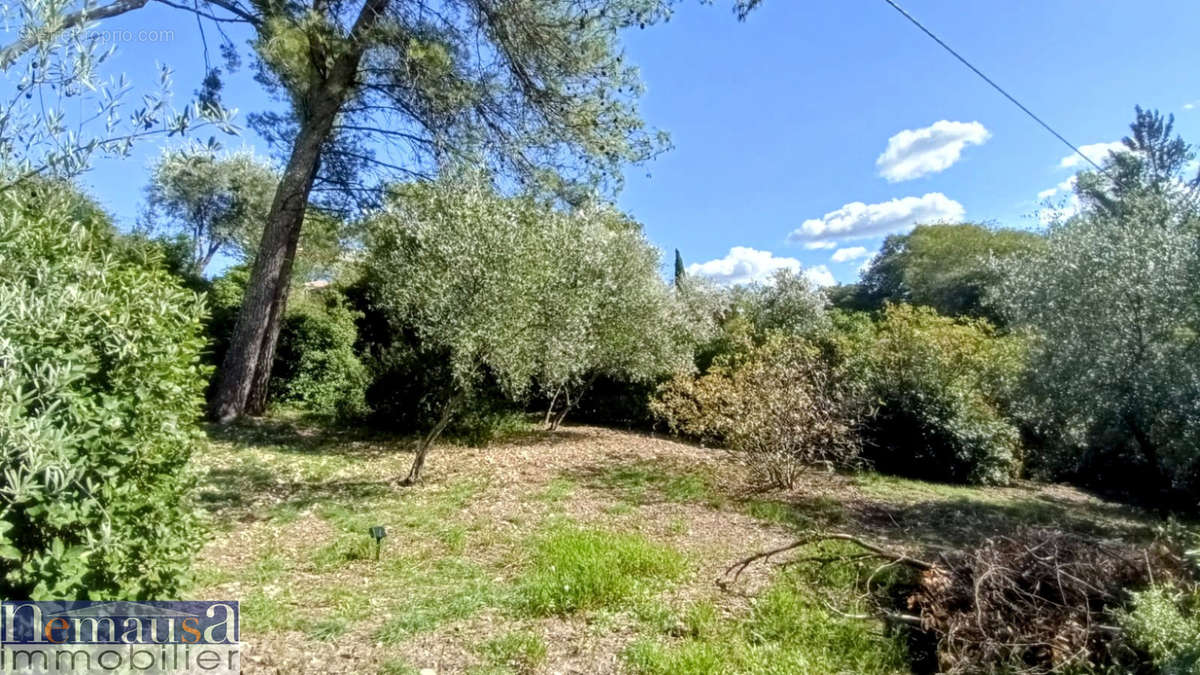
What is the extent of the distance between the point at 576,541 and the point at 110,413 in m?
3.49

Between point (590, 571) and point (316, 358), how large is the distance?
959 centimetres

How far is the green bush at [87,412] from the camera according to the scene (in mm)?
2078

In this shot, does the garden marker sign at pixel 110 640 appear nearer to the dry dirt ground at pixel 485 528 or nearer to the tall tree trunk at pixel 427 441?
the dry dirt ground at pixel 485 528

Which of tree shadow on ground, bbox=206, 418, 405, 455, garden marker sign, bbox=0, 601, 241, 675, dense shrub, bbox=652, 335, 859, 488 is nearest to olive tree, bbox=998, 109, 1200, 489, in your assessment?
dense shrub, bbox=652, 335, 859, 488

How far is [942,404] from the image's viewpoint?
10.2 m

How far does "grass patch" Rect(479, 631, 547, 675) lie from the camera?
343cm

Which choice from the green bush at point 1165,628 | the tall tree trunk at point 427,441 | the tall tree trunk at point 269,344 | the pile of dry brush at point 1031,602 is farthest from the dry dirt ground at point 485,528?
the green bush at point 1165,628

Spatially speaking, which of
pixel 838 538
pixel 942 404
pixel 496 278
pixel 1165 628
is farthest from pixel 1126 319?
pixel 496 278

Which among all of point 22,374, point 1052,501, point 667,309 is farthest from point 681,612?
point 667,309

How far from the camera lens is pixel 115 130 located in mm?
2547

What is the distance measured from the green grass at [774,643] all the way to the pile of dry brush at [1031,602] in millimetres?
301

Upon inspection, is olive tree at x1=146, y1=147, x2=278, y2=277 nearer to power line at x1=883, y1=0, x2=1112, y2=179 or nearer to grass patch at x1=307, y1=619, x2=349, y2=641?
grass patch at x1=307, y1=619, x2=349, y2=641

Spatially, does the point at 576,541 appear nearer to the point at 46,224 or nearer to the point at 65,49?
the point at 46,224

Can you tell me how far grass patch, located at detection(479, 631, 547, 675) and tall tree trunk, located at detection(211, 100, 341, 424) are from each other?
844cm
